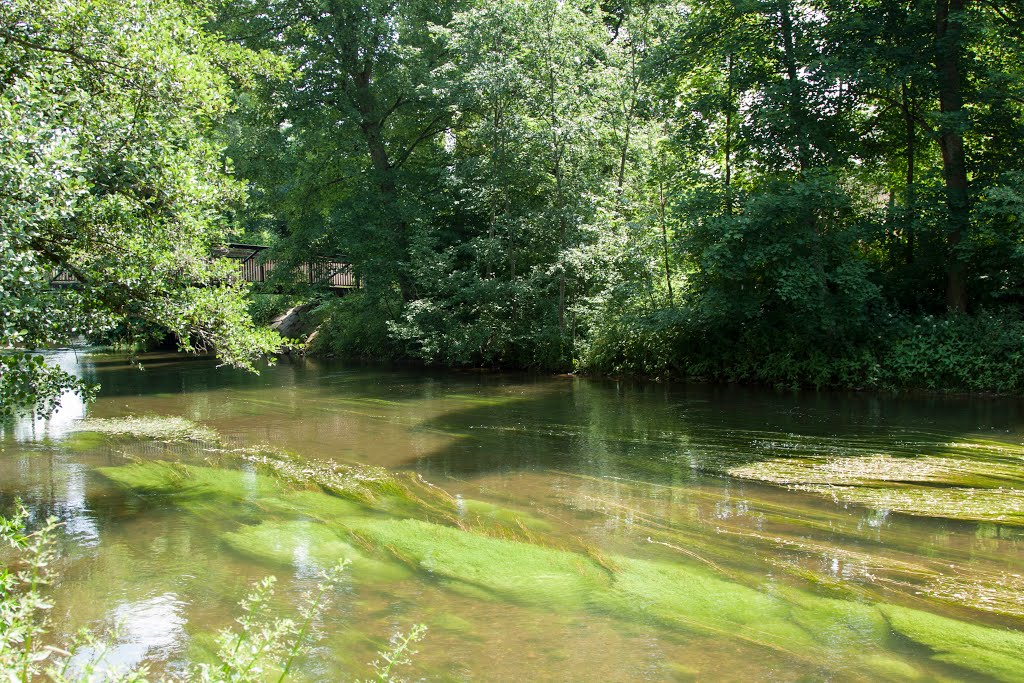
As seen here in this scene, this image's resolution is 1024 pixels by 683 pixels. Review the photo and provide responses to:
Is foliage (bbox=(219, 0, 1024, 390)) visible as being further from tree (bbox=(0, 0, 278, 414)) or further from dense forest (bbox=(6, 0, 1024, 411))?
tree (bbox=(0, 0, 278, 414))

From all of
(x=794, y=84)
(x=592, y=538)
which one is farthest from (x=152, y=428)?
(x=794, y=84)

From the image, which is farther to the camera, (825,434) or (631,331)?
(631,331)

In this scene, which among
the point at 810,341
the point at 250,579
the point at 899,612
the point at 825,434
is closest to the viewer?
the point at 899,612

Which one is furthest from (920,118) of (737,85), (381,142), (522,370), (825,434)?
(381,142)

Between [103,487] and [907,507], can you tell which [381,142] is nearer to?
[103,487]

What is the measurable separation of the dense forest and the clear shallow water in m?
2.41

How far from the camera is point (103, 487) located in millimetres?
7875

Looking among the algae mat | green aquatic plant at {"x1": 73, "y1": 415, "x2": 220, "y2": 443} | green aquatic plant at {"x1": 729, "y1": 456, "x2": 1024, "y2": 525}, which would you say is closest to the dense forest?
the algae mat

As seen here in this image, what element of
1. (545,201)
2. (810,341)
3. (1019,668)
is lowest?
(1019,668)

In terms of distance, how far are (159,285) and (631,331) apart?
11.5 m

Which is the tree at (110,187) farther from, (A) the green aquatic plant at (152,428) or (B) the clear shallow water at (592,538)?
(A) the green aquatic plant at (152,428)

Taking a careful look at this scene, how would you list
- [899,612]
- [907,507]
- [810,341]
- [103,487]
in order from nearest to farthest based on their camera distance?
[899,612] → [907,507] → [103,487] → [810,341]

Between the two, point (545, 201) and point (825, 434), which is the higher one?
point (545, 201)

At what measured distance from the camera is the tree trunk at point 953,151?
14109 millimetres
